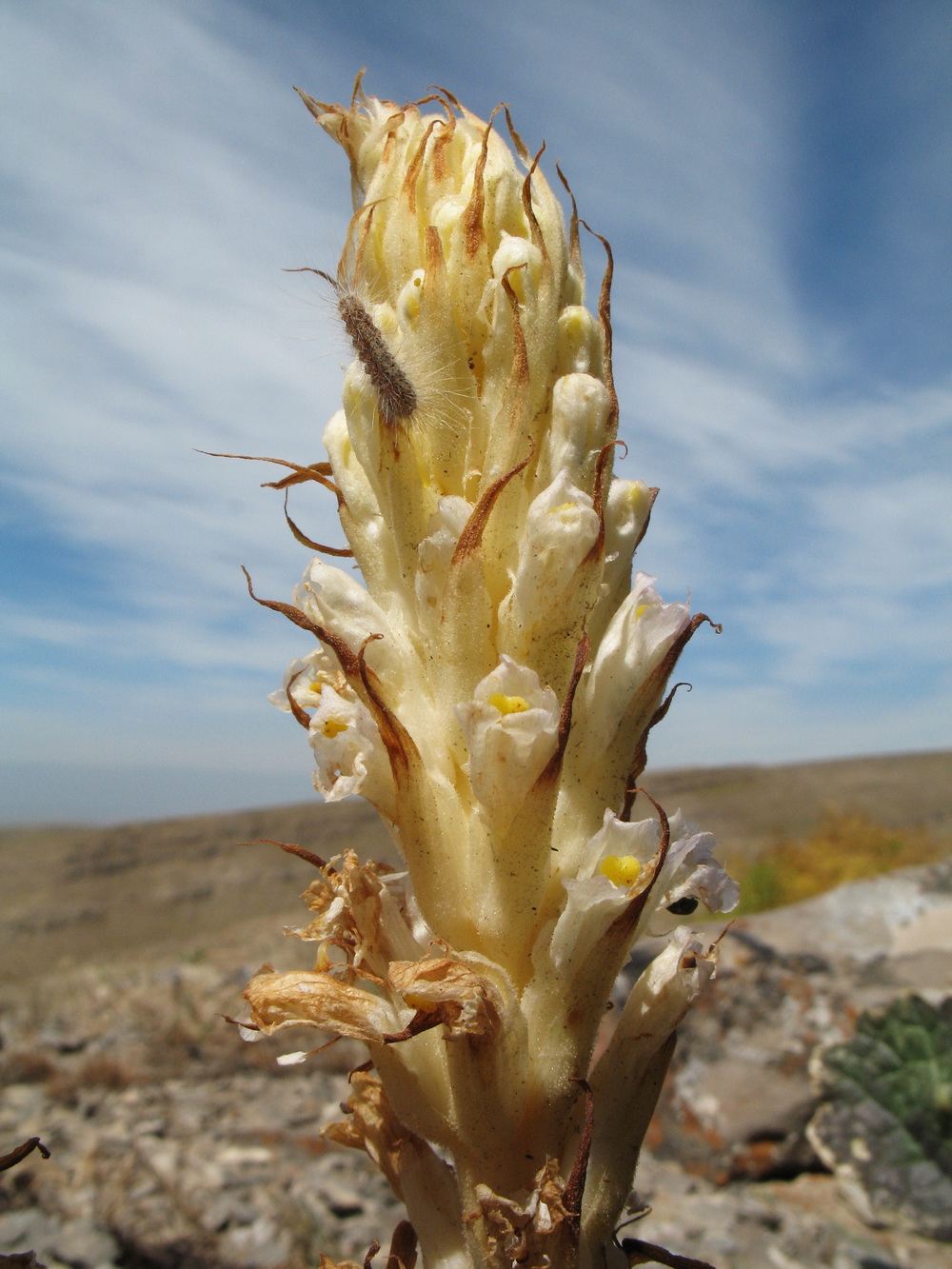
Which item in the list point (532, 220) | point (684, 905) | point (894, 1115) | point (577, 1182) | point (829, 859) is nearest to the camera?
point (577, 1182)

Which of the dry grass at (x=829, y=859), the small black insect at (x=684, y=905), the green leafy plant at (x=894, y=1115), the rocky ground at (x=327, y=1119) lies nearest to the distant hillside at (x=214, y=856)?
the dry grass at (x=829, y=859)

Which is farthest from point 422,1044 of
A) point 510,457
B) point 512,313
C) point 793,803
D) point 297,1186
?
point 793,803

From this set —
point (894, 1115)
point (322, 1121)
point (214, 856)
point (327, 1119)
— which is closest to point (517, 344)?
point (894, 1115)

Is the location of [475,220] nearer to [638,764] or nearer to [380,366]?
[380,366]

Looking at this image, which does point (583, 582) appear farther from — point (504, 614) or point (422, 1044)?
point (422, 1044)

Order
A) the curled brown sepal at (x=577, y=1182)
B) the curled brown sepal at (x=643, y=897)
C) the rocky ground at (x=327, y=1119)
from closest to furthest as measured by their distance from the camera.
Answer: the curled brown sepal at (x=577, y=1182) → the curled brown sepal at (x=643, y=897) → the rocky ground at (x=327, y=1119)

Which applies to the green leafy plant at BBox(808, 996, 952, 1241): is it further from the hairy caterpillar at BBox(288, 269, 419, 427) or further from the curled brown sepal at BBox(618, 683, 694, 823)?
the hairy caterpillar at BBox(288, 269, 419, 427)

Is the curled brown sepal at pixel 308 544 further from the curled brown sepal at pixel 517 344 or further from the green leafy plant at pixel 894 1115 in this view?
the green leafy plant at pixel 894 1115
